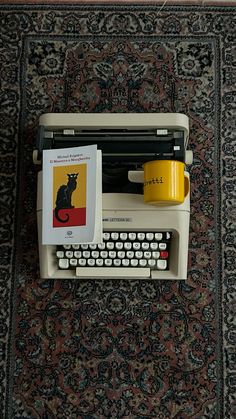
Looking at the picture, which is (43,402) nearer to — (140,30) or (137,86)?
(137,86)

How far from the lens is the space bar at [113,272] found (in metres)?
1.65

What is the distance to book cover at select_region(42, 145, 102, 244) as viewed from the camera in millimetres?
1557

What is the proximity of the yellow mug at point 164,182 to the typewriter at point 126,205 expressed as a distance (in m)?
0.04

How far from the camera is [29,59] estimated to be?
1864 millimetres

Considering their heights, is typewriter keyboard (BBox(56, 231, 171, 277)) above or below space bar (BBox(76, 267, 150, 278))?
above

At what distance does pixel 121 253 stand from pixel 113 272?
0.20 feet

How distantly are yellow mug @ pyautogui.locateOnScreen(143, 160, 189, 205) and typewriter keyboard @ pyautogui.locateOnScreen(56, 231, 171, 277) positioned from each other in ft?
0.47

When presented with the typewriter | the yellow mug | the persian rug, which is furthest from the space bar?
the yellow mug

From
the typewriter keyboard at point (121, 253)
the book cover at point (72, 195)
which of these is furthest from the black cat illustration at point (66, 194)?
the typewriter keyboard at point (121, 253)

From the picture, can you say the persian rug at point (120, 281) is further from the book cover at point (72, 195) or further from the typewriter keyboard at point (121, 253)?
the book cover at point (72, 195)

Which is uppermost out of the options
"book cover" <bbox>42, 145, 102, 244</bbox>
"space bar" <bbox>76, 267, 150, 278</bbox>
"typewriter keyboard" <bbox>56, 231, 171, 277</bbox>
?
"book cover" <bbox>42, 145, 102, 244</bbox>

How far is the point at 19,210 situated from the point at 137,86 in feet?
1.88

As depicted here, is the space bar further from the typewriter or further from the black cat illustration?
the black cat illustration

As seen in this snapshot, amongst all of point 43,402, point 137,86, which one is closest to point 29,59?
point 137,86
